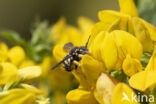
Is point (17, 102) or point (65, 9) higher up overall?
point (65, 9)

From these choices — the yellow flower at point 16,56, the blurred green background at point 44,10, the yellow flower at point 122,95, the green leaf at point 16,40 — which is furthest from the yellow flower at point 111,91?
the blurred green background at point 44,10

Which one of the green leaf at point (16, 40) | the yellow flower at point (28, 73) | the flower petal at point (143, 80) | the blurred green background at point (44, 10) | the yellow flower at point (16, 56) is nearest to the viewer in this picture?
the flower petal at point (143, 80)

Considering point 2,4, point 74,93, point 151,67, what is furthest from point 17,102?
point 2,4

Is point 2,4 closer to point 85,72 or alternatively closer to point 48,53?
point 48,53

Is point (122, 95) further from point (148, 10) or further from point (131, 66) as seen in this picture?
point (148, 10)

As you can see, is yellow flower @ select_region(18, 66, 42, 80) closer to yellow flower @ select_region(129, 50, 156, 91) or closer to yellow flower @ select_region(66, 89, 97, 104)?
yellow flower @ select_region(66, 89, 97, 104)

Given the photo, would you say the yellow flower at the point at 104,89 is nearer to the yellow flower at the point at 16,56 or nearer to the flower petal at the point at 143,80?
the flower petal at the point at 143,80
